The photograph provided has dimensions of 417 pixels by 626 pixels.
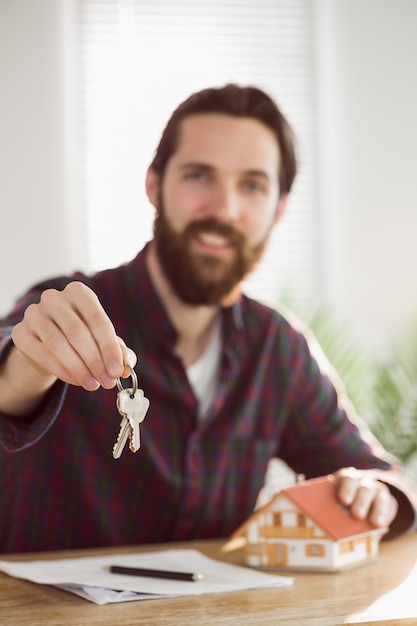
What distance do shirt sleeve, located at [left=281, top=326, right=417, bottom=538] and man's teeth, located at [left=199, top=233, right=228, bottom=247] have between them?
9.9 inches

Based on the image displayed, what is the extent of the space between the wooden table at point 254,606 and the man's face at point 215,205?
74 cm

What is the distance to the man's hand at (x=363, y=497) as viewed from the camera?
130 centimetres

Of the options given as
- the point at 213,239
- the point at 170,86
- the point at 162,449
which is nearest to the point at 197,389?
the point at 162,449

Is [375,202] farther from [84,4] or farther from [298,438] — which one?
[298,438]

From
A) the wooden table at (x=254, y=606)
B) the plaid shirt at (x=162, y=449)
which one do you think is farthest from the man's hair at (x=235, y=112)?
the wooden table at (x=254, y=606)

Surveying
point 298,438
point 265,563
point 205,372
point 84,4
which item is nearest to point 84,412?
point 205,372

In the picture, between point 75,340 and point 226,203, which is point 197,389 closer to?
point 226,203

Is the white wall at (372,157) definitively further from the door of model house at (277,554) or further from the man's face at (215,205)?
the door of model house at (277,554)

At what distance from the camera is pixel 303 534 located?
123cm

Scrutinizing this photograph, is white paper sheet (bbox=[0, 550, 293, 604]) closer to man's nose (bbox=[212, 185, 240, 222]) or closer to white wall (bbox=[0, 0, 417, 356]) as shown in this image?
man's nose (bbox=[212, 185, 240, 222])

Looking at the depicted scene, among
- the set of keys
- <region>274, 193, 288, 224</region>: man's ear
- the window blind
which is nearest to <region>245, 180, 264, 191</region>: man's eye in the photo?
<region>274, 193, 288, 224</region>: man's ear

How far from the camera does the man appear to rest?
66.4 inches

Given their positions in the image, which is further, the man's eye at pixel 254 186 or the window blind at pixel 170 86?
the window blind at pixel 170 86

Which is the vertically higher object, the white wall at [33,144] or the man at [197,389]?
the white wall at [33,144]
